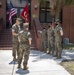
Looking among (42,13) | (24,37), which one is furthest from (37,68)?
(42,13)

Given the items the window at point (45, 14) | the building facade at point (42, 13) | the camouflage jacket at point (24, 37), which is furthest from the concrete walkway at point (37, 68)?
the window at point (45, 14)

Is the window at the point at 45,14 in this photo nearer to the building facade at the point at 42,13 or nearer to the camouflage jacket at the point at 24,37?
the building facade at the point at 42,13

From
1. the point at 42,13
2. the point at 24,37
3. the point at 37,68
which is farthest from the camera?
the point at 42,13

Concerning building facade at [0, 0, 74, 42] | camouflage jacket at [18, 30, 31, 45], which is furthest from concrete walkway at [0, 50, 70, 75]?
building facade at [0, 0, 74, 42]

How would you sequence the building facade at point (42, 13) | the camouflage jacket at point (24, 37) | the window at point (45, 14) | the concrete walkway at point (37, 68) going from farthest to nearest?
the window at point (45, 14), the building facade at point (42, 13), the concrete walkway at point (37, 68), the camouflage jacket at point (24, 37)

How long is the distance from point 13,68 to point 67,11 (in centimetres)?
1464

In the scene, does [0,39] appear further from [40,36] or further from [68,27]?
[68,27]

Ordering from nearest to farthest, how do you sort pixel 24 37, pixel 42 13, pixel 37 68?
1. pixel 24 37
2. pixel 37 68
3. pixel 42 13

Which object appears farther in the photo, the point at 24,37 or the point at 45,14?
the point at 45,14

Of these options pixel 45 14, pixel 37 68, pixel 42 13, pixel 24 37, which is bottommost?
pixel 37 68

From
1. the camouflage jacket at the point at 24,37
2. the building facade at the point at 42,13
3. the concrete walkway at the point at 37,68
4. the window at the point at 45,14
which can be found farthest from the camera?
the window at the point at 45,14

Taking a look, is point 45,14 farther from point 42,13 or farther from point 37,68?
point 37,68

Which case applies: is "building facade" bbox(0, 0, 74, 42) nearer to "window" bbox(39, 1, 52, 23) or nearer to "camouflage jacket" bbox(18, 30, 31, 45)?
"window" bbox(39, 1, 52, 23)

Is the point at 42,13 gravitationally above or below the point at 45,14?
above
